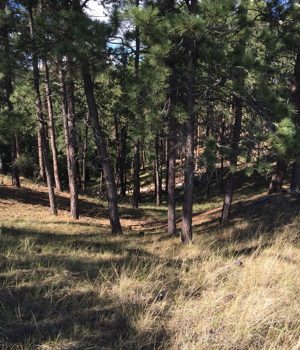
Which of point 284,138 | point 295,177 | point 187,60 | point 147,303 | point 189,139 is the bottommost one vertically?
point 147,303

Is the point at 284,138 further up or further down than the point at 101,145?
further down

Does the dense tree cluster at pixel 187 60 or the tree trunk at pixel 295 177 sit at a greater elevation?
the dense tree cluster at pixel 187 60

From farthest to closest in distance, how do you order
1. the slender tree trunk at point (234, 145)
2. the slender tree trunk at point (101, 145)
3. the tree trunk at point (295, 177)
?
the tree trunk at point (295, 177) → the slender tree trunk at point (101, 145) → the slender tree trunk at point (234, 145)

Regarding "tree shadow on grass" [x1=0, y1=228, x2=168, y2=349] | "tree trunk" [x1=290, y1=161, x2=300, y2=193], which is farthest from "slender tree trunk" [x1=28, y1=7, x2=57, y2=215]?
"tree trunk" [x1=290, y1=161, x2=300, y2=193]

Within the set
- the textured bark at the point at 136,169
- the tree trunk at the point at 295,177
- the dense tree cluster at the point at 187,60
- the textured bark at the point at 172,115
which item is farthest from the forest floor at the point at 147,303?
the textured bark at the point at 136,169

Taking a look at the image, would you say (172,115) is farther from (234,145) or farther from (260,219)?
(260,219)

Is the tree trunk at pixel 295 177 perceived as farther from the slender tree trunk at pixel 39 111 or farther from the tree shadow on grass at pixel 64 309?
the tree shadow on grass at pixel 64 309

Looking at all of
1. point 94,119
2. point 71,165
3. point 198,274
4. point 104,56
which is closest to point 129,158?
point 71,165

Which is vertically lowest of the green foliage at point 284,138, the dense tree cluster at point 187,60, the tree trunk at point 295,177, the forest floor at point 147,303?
the forest floor at point 147,303

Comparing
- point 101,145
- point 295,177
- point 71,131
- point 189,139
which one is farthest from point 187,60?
point 71,131

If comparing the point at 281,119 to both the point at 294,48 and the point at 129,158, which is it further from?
the point at 129,158

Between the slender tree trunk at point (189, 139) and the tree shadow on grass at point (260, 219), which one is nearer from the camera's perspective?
the slender tree trunk at point (189, 139)

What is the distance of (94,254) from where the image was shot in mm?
7578

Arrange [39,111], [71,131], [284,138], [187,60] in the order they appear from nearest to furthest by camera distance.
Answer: [284,138] < [187,60] < [39,111] < [71,131]
